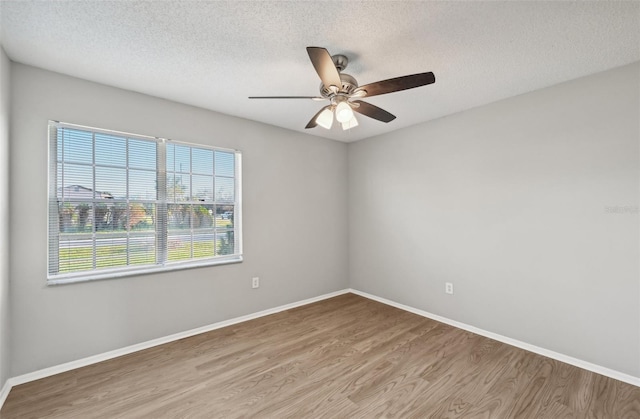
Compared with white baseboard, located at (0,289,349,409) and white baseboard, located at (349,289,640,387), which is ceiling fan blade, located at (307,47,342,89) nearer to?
white baseboard, located at (0,289,349,409)

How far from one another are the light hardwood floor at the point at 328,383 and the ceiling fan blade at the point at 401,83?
2.13m

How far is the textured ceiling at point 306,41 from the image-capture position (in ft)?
5.16

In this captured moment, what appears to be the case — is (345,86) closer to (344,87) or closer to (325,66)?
(344,87)

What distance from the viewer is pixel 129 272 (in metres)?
2.57

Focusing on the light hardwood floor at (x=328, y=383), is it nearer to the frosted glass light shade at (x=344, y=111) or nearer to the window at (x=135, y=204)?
the window at (x=135, y=204)

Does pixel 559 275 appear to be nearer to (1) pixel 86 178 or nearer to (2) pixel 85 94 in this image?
(1) pixel 86 178

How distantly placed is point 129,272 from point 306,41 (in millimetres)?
2502

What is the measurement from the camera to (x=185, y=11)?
1.58m

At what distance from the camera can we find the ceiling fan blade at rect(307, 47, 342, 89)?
1.50m

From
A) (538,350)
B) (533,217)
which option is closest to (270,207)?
(533,217)

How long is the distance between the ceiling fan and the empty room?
0.06ft

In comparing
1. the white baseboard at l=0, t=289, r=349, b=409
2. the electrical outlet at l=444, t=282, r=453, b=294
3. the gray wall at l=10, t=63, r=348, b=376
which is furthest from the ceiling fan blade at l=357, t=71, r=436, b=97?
the white baseboard at l=0, t=289, r=349, b=409

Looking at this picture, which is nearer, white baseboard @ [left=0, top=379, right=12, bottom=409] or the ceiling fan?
the ceiling fan

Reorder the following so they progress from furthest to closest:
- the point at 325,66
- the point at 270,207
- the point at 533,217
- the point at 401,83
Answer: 1. the point at 270,207
2. the point at 533,217
3. the point at 401,83
4. the point at 325,66
